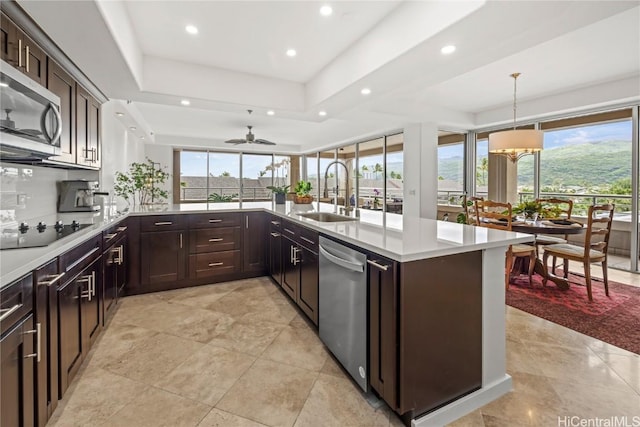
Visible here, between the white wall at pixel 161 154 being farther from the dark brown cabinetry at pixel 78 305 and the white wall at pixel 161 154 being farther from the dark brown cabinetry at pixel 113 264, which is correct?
the dark brown cabinetry at pixel 78 305

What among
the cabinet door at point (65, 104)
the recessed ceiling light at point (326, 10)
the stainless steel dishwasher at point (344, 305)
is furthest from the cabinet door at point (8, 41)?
the stainless steel dishwasher at point (344, 305)

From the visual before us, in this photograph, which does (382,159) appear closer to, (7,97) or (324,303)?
(324,303)

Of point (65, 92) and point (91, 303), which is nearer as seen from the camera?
point (91, 303)

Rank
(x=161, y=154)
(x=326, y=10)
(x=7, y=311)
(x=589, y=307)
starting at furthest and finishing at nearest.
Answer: (x=161, y=154), (x=589, y=307), (x=326, y=10), (x=7, y=311)

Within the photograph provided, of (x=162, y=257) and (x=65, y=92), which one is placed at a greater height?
(x=65, y=92)

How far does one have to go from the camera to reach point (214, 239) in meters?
3.73

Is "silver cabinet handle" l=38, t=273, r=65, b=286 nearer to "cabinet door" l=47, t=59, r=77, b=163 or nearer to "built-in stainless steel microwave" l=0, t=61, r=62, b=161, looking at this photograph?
"built-in stainless steel microwave" l=0, t=61, r=62, b=161

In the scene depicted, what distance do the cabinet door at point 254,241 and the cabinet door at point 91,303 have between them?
174 centimetres

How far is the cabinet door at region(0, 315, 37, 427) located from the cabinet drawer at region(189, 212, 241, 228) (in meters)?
2.33

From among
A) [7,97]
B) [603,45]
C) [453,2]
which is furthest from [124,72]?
[603,45]

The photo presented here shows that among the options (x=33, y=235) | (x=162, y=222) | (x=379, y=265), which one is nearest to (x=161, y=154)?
(x=162, y=222)

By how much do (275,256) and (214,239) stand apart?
807 millimetres

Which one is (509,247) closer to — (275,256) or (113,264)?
(275,256)

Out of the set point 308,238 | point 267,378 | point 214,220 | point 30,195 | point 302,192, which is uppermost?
point 302,192
